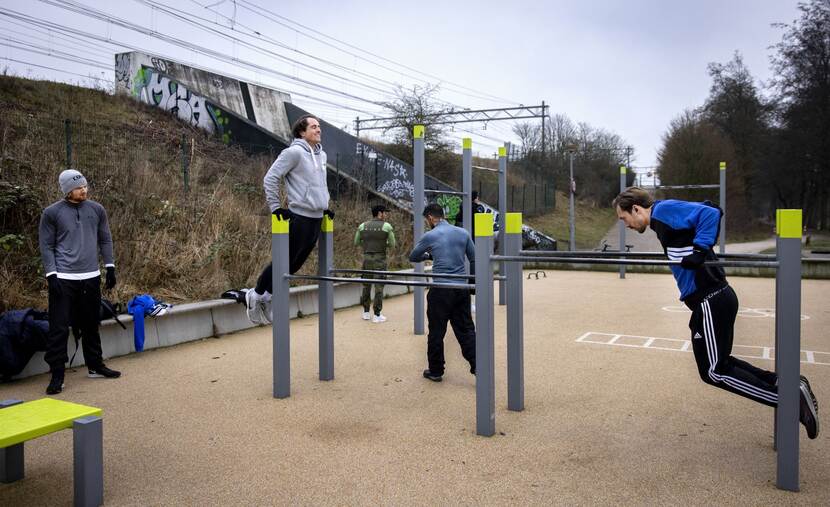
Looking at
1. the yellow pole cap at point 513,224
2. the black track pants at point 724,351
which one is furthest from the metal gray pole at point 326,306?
the black track pants at point 724,351

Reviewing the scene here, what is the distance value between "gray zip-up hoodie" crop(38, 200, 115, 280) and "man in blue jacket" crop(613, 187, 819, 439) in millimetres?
4476

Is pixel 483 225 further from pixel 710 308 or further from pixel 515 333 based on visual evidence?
pixel 710 308

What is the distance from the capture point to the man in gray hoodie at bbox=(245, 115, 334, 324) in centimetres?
473

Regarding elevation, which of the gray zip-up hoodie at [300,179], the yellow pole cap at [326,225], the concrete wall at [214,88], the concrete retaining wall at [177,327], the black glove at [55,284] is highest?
the concrete wall at [214,88]

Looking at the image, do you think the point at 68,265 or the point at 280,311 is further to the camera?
the point at 68,265

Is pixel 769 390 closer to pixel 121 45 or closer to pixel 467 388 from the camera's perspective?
pixel 467 388

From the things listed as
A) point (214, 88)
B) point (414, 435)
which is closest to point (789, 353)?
point (414, 435)

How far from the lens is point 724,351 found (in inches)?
133

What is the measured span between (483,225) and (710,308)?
1374 millimetres

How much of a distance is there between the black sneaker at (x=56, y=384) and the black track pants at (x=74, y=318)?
0.13 feet

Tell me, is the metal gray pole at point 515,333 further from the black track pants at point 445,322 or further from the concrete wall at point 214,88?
the concrete wall at point 214,88

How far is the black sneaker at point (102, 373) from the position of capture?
18.3ft

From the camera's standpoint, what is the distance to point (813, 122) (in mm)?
29297

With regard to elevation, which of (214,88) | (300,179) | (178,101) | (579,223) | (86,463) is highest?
(214,88)
